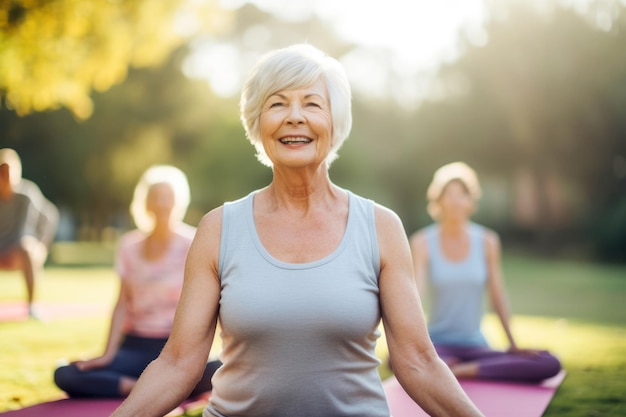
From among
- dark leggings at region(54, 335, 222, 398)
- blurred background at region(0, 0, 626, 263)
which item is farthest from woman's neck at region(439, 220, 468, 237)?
blurred background at region(0, 0, 626, 263)

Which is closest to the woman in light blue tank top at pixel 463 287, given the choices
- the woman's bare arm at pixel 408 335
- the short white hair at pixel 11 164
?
the woman's bare arm at pixel 408 335

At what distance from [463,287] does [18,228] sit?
5.46 m

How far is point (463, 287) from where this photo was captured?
5.94 metres

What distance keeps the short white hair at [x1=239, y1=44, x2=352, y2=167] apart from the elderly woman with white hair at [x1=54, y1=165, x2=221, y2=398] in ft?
9.13

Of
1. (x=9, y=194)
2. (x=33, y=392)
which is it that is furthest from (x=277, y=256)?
(x=9, y=194)

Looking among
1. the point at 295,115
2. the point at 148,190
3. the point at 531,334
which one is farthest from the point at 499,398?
the point at 531,334

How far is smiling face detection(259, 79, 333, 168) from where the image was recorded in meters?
2.26

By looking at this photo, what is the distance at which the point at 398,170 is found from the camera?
104 feet

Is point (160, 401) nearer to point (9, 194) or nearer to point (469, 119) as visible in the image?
point (9, 194)

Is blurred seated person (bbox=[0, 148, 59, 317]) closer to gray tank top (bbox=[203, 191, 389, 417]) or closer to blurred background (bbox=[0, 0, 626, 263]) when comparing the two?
gray tank top (bbox=[203, 191, 389, 417])

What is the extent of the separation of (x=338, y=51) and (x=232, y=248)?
40304mm

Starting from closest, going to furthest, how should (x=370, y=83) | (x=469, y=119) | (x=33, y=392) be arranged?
(x=33, y=392) → (x=469, y=119) → (x=370, y=83)

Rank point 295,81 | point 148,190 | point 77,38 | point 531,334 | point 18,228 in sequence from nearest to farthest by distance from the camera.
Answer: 1. point 295,81
2. point 148,190
3. point 531,334
4. point 18,228
5. point 77,38

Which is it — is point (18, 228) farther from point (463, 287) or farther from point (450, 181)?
point (463, 287)
